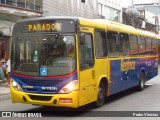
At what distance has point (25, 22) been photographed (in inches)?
417

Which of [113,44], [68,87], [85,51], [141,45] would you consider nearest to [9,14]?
[141,45]

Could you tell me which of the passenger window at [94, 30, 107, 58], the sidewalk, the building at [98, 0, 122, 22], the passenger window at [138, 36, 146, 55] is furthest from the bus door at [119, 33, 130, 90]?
the building at [98, 0, 122, 22]

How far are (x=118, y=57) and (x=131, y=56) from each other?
1.85 meters

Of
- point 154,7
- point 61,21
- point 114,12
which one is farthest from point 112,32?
point 154,7

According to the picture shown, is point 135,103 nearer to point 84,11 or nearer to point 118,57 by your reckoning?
point 118,57

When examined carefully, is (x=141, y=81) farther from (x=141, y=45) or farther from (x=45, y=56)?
(x=45, y=56)

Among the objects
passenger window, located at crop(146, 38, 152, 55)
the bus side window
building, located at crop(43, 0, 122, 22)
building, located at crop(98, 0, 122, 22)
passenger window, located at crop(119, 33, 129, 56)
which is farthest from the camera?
building, located at crop(98, 0, 122, 22)

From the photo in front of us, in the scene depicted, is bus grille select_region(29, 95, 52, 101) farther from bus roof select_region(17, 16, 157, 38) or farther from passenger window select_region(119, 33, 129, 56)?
passenger window select_region(119, 33, 129, 56)

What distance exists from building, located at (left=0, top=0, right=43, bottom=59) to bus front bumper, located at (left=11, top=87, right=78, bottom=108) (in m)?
12.9

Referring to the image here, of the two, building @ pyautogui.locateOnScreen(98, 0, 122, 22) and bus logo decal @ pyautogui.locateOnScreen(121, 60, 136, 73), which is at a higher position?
building @ pyautogui.locateOnScreen(98, 0, 122, 22)

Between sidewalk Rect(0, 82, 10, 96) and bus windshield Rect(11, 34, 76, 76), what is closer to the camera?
bus windshield Rect(11, 34, 76, 76)

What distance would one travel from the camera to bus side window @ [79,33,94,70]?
10125mm

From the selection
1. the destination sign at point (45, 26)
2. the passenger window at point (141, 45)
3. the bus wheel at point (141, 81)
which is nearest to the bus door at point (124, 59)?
the passenger window at point (141, 45)

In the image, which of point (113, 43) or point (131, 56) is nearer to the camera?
point (113, 43)
